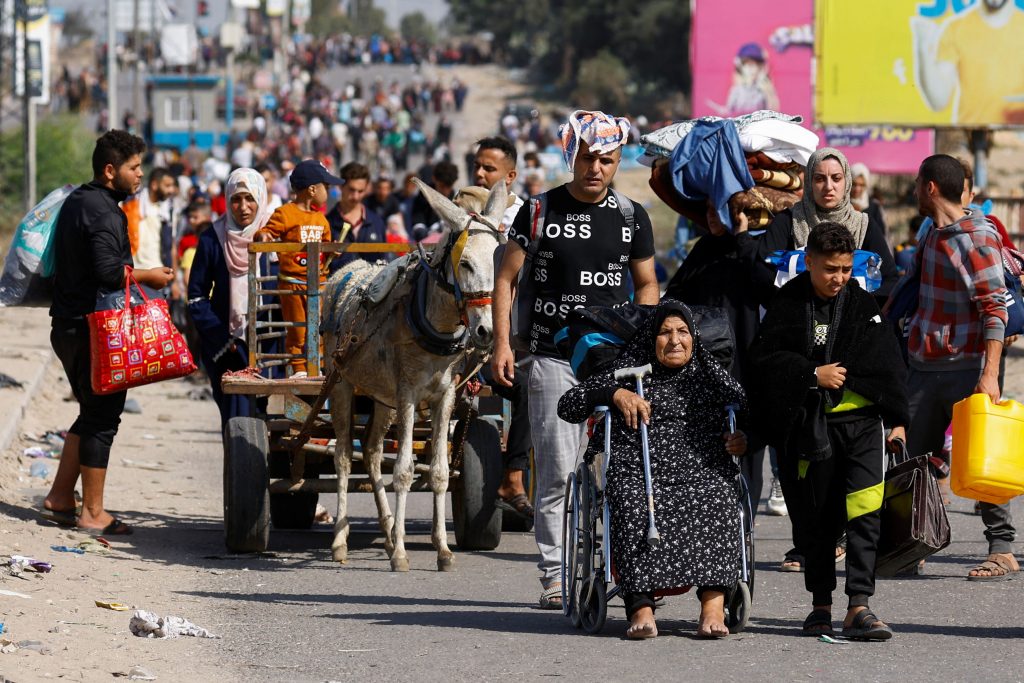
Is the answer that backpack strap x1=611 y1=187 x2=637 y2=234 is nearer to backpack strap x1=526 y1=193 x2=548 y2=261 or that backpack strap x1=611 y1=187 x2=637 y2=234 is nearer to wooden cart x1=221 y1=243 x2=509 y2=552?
backpack strap x1=526 y1=193 x2=548 y2=261

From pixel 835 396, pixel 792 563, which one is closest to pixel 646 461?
pixel 835 396

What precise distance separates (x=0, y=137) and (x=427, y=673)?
39143 millimetres

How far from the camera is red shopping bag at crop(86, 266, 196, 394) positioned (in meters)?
10.6

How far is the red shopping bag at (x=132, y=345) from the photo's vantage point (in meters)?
10.6

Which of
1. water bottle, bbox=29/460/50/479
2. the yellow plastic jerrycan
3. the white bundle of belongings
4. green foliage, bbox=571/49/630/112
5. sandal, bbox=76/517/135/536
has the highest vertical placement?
green foliage, bbox=571/49/630/112

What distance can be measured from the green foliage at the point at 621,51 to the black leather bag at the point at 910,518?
82.6 meters

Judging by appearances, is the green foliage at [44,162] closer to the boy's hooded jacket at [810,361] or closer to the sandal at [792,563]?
the sandal at [792,563]

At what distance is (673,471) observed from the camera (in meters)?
7.50

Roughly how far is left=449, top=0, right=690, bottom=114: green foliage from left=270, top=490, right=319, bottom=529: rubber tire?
79189 mm

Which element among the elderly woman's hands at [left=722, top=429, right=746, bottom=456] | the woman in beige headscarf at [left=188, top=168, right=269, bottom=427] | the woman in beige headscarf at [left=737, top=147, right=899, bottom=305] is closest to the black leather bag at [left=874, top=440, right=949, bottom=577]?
the elderly woman's hands at [left=722, top=429, right=746, bottom=456]

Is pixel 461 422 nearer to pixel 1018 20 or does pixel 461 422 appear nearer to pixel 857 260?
pixel 857 260

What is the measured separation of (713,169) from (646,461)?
67.1 inches

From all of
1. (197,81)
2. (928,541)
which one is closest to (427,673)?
(928,541)

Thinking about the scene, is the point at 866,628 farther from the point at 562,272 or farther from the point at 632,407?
the point at 562,272
